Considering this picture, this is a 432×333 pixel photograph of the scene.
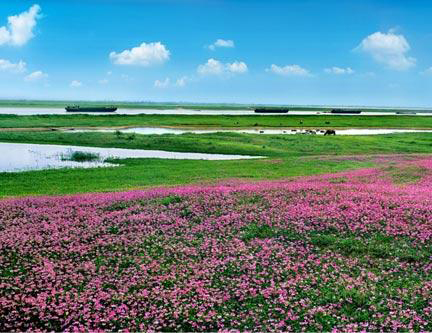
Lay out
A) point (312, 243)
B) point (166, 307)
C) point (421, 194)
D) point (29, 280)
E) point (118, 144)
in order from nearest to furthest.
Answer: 1. point (166, 307)
2. point (29, 280)
3. point (312, 243)
4. point (421, 194)
5. point (118, 144)

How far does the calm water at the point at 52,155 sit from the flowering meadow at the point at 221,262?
79.0 feet

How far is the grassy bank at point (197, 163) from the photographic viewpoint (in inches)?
1268

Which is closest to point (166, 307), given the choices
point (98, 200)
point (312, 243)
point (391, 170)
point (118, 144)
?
point (312, 243)

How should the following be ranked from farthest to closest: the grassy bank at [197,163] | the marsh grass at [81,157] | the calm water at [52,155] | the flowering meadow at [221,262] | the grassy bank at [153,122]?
1. the grassy bank at [153,122]
2. the marsh grass at [81,157]
3. the calm water at [52,155]
4. the grassy bank at [197,163]
5. the flowering meadow at [221,262]

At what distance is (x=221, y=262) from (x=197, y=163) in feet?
103

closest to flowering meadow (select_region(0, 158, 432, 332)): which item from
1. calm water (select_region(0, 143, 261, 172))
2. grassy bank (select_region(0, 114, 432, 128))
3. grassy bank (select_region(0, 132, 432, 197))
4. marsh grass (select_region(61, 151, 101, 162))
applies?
grassy bank (select_region(0, 132, 432, 197))

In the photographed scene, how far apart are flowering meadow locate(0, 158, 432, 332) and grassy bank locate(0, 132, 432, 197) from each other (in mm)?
10600

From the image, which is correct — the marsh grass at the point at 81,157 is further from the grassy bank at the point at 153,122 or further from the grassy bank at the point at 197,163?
the grassy bank at the point at 153,122

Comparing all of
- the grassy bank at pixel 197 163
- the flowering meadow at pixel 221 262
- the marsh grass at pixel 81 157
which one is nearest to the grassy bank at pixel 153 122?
the grassy bank at pixel 197 163

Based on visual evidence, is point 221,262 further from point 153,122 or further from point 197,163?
point 153,122

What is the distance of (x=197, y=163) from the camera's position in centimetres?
4475

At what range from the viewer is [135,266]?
1372 centimetres

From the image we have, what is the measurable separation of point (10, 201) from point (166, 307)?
13926 mm

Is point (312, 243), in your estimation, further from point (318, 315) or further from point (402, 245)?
point (318, 315)
